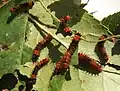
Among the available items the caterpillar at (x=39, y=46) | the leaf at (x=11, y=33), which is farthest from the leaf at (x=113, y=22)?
the leaf at (x=11, y=33)

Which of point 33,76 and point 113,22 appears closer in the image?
point 33,76

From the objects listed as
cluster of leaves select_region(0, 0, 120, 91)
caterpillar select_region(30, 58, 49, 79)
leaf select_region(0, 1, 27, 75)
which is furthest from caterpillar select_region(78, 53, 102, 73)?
leaf select_region(0, 1, 27, 75)

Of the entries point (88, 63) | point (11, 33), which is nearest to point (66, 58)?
point (88, 63)

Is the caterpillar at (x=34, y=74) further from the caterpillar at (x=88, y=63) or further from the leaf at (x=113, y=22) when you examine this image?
the leaf at (x=113, y=22)

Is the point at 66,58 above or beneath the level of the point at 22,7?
beneath

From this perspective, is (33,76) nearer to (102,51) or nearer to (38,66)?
(38,66)

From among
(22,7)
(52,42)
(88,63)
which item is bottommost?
(88,63)

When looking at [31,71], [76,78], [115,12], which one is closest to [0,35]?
[31,71]

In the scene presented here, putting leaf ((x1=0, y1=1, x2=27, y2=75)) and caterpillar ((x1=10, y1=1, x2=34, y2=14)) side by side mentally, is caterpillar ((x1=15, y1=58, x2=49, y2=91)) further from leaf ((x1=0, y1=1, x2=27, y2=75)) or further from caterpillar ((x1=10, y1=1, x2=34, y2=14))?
caterpillar ((x1=10, y1=1, x2=34, y2=14))
